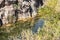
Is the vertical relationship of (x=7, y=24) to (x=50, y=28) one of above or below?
below

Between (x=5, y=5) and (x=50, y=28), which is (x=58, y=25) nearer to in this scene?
(x=50, y=28)

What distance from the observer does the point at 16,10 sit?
42.2 metres

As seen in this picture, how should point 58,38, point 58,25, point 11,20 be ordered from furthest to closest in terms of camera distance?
point 11,20
point 58,25
point 58,38

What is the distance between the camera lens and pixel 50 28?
614 inches

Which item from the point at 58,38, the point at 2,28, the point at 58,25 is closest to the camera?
the point at 58,38

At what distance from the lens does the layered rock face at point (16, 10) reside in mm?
41406

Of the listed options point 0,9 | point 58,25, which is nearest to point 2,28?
point 0,9

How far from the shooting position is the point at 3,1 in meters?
42.7

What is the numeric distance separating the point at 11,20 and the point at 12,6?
254 cm

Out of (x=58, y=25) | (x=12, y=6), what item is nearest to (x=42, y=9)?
(x=12, y=6)

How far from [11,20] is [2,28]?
3.36m

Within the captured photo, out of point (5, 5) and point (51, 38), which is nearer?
point (51, 38)

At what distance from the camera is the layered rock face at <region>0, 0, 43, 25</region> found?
41.4 metres

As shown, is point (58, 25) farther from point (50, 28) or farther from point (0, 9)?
point (0, 9)
